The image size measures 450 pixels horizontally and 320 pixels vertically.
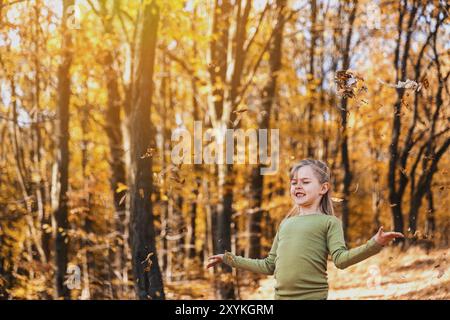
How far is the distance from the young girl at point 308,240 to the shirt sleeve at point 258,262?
2.2 inches

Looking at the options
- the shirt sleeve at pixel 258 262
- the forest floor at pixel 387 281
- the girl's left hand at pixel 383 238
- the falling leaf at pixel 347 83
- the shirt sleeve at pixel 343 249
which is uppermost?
the falling leaf at pixel 347 83

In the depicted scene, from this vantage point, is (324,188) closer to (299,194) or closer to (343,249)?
(299,194)

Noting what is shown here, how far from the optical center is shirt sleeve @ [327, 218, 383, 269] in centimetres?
295

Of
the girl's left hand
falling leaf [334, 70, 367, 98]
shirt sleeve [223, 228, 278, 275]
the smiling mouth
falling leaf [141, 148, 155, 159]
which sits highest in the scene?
falling leaf [334, 70, 367, 98]

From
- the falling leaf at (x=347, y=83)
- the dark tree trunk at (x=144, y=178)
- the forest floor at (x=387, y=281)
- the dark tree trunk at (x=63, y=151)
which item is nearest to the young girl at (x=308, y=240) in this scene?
the falling leaf at (x=347, y=83)

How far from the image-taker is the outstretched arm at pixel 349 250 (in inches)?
114

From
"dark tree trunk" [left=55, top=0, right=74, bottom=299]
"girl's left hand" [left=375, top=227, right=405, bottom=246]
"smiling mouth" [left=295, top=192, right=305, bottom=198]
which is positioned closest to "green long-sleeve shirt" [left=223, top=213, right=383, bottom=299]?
"smiling mouth" [left=295, top=192, right=305, bottom=198]

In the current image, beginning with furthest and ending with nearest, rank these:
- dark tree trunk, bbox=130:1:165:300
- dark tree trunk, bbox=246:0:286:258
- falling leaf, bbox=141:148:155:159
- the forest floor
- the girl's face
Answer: dark tree trunk, bbox=246:0:286:258
the forest floor
dark tree trunk, bbox=130:1:165:300
falling leaf, bbox=141:148:155:159
the girl's face

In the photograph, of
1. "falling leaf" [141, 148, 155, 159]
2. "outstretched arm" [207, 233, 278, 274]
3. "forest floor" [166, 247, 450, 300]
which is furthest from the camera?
"forest floor" [166, 247, 450, 300]

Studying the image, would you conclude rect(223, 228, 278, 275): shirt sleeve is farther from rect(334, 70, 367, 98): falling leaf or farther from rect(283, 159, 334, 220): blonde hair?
rect(334, 70, 367, 98): falling leaf

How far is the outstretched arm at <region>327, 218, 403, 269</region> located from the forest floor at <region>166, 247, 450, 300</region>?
14.2 feet

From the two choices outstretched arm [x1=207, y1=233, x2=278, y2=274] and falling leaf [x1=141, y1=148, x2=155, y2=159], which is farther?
falling leaf [x1=141, y1=148, x2=155, y2=159]

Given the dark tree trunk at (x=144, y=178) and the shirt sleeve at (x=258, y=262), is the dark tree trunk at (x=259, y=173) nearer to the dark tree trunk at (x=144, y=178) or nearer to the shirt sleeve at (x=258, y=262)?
the dark tree trunk at (x=144, y=178)

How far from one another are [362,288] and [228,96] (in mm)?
3680
